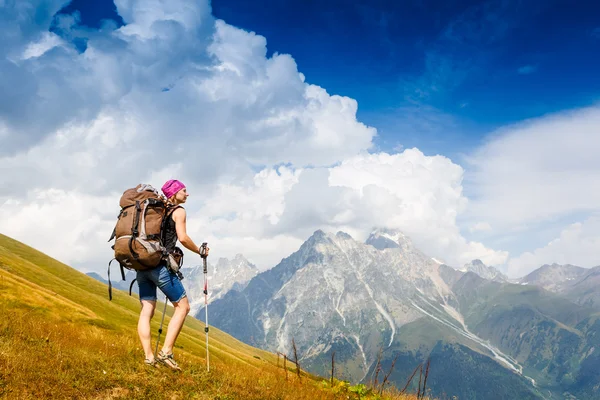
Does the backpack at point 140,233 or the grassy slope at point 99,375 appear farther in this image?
the backpack at point 140,233

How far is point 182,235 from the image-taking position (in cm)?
1016

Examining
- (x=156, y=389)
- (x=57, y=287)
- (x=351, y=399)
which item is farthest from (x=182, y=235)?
(x=57, y=287)

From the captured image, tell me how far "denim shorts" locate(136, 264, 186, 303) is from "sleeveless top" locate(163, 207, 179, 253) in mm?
516

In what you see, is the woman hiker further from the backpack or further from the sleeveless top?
the backpack

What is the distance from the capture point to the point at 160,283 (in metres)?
10.3

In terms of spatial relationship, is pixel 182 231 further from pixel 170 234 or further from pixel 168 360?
pixel 168 360

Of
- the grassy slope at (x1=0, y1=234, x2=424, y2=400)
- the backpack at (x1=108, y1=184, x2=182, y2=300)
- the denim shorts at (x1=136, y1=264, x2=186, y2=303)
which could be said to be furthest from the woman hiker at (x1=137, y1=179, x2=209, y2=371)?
the grassy slope at (x1=0, y1=234, x2=424, y2=400)

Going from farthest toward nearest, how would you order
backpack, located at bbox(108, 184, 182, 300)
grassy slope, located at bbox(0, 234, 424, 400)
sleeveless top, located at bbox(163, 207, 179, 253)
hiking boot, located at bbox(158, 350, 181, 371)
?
sleeveless top, located at bbox(163, 207, 179, 253)
hiking boot, located at bbox(158, 350, 181, 371)
backpack, located at bbox(108, 184, 182, 300)
grassy slope, located at bbox(0, 234, 424, 400)

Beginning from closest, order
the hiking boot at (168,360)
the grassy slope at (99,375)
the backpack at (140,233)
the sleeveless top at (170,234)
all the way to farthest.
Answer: the grassy slope at (99,375), the backpack at (140,233), the hiking boot at (168,360), the sleeveless top at (170,234)

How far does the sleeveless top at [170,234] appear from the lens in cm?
1034

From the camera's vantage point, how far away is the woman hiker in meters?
10.3

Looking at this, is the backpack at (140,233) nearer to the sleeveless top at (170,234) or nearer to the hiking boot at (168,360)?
the sleeveless top at (170,234)

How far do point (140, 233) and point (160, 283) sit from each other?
1.41 meters

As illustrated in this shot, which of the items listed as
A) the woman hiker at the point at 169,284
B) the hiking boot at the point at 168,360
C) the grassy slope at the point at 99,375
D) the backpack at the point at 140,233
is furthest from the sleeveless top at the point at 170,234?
the grassy slope at the point at 99,375
